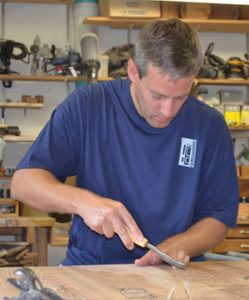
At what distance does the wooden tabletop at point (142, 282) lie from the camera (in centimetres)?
133

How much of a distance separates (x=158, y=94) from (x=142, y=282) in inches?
22.3

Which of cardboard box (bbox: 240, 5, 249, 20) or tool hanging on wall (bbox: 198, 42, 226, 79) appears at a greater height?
cardboard box (bbox: 240, 5, 249, 20)

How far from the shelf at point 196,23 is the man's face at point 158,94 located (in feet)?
9.47

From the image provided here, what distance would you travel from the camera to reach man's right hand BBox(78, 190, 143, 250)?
4.84ft

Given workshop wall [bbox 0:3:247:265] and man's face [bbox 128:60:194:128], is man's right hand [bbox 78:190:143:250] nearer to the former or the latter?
man's face [bbox 128:60:194:128]

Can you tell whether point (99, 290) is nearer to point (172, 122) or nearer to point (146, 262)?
point (146, 262)

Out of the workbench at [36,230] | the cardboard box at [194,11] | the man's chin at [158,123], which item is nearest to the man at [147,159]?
the man's chin at [158,123]

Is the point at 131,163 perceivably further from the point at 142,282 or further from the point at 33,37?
the point at 33,37

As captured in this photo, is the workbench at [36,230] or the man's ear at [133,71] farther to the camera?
the workbench at [36,230]

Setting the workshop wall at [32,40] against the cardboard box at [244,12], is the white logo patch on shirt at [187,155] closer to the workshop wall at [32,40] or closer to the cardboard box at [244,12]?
the workshop wall at [32,40]

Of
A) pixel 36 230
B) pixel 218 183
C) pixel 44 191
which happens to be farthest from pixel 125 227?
pixel 36 230

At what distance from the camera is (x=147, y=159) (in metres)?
1.83

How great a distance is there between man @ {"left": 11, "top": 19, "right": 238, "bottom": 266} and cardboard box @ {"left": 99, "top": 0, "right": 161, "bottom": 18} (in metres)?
2.73

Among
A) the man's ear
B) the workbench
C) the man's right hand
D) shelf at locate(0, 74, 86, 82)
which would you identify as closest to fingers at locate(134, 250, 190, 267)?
the man's right hand
